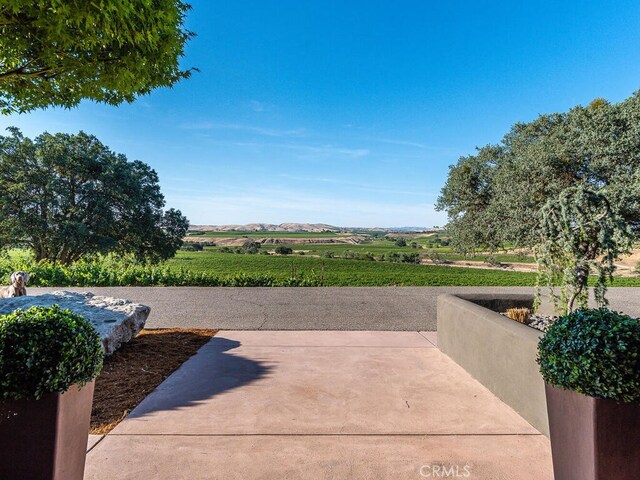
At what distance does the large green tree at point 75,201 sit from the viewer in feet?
70.6

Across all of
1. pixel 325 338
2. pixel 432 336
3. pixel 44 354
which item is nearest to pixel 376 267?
pixel 432 336

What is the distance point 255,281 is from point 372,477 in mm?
12225

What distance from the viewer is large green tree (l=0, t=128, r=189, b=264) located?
70.6 feet

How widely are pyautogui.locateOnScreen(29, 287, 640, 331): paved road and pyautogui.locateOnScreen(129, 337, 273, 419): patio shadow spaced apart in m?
2.05

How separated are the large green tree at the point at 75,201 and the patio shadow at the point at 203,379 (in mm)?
20049

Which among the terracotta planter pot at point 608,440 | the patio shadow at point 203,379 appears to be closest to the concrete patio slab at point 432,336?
the patio shadow at point 203,379

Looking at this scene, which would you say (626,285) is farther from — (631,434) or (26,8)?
(26,8)

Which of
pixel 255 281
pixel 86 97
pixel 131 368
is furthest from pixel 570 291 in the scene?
pixel 255 281

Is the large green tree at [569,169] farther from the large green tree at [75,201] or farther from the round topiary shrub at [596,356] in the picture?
the large green tree at [75,201]

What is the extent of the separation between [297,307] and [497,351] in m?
6.08

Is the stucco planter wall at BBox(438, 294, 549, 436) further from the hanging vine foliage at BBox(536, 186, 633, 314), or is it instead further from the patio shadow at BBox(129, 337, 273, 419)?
the patio shadow at BBox(129, 337, 273, 419)

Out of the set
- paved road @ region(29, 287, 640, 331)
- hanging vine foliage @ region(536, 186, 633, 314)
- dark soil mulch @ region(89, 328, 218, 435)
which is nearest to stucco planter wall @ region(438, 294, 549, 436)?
hanging vine foliage @ region(536, 186, 633, 314)

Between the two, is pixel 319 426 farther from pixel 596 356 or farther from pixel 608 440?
pixel 596 356

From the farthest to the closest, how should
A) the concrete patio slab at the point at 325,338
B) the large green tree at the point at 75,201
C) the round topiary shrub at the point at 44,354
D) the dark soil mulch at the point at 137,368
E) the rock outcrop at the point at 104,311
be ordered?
the large green tree at the point at 75,201 → the concrete patio slab at the point at 325,338 → the rock outcrop at the point at 104,311 → the dark soil mulch at the point at 137,368 → the round topiary shrub at the point at 44,354
